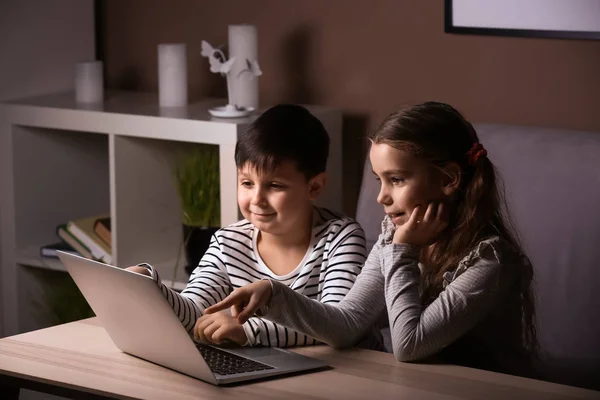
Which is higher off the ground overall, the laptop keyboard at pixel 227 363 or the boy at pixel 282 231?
the boy at pixel 282 231

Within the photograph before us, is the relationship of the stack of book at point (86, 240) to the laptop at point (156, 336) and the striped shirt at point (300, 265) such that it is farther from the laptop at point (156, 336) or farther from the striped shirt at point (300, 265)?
the laptop at point (156, 336)

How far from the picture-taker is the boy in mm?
1948

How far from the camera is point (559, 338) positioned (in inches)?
90.0

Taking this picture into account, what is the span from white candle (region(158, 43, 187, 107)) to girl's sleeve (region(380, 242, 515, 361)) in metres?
1.40

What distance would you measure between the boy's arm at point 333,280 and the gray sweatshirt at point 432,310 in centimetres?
4

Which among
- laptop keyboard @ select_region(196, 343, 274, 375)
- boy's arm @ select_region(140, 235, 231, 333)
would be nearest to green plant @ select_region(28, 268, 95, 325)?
boy's arm @ select_region(140, 235, 231, 333)

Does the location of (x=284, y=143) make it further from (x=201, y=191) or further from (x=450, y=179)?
(x=201, y=191)

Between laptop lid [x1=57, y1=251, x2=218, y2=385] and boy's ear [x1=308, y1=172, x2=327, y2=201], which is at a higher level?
boy's ear [x1=308, y1=172, x2=327, y2=201]

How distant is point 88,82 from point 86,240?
0.48 meters

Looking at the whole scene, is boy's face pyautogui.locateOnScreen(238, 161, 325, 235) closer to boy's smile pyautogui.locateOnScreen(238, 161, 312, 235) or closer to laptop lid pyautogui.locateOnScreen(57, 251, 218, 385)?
boy's smile pyautogui.locateOnScreen(238, 161, 312, 235)

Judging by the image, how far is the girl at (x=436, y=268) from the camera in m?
1.70

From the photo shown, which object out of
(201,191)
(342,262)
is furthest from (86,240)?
(342,262)

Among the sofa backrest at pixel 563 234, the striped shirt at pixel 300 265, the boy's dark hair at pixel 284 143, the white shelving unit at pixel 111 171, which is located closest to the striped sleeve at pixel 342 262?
the striped shirt at pixel 300 265

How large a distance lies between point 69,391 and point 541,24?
1.56 m
